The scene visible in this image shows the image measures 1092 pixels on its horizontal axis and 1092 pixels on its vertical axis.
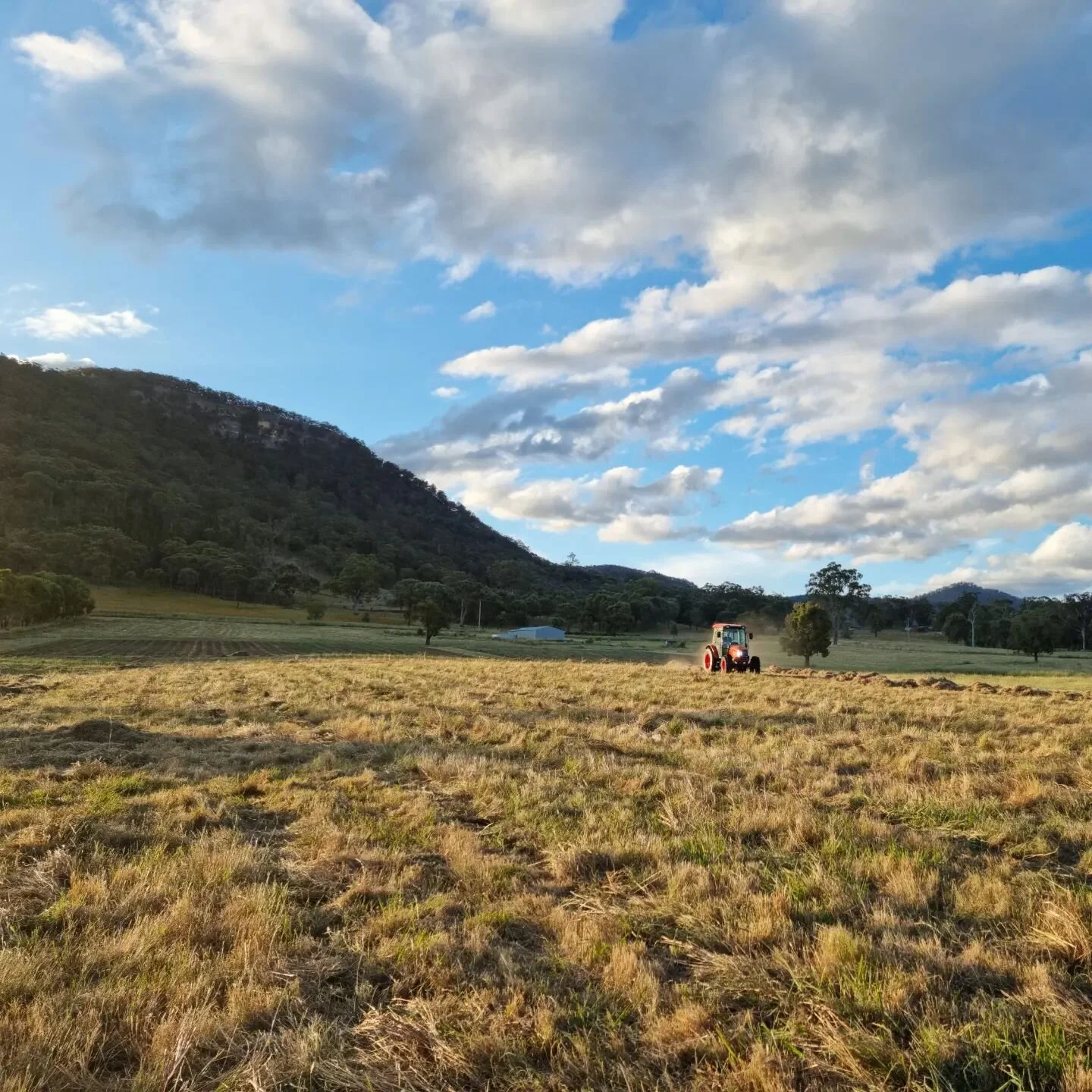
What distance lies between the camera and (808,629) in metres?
66.9

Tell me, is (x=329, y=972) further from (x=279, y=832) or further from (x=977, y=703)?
(x=977, y=703)

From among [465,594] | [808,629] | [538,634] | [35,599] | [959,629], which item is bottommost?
[538,634]

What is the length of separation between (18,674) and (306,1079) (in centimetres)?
3521

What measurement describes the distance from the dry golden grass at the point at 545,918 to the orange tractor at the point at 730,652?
24.9 metres

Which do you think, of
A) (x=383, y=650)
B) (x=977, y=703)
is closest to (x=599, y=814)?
(x=977, y=703)

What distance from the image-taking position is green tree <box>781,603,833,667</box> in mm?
66875

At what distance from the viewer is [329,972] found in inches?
210

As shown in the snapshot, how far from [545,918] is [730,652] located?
34459 mm

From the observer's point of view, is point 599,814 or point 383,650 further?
point 383,650

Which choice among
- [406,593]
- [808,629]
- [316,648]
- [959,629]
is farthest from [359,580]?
[959,629]

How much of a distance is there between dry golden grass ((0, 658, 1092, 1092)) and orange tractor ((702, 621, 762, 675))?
81.6 ft

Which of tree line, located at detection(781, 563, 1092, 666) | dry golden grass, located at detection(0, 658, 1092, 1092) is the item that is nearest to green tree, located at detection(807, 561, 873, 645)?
tree line, located at detection(781, 563, 1092, 666)

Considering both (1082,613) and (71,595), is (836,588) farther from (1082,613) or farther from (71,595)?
(71,595)

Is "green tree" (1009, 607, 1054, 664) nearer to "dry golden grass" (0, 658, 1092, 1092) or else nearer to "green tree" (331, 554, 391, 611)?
"dry golden grass" (0, 658, 1092, 1092)
